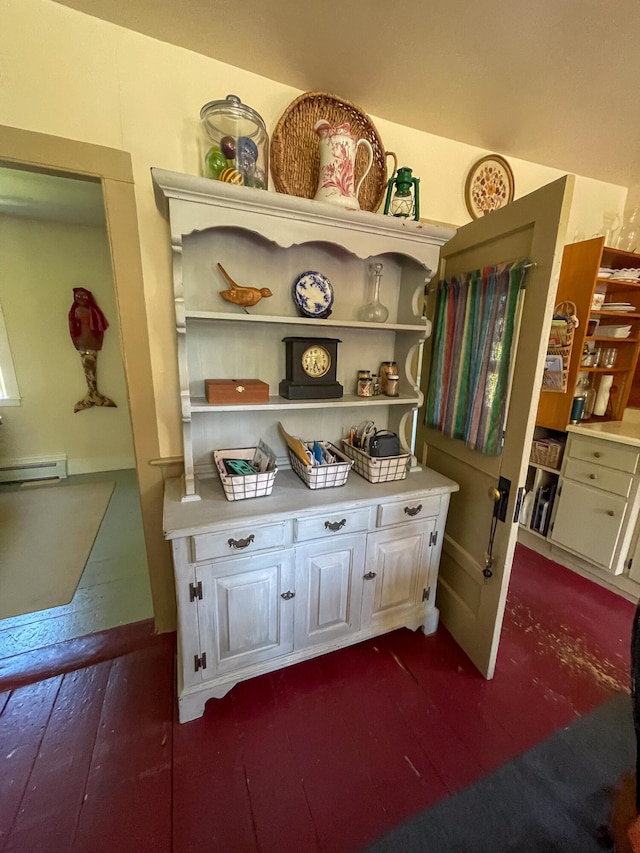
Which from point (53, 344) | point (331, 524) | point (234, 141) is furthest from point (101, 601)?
point (53, 344)

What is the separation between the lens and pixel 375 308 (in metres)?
1.52

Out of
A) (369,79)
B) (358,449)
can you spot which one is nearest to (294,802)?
(358,449)

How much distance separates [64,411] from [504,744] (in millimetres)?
4164

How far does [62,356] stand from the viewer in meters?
3.42

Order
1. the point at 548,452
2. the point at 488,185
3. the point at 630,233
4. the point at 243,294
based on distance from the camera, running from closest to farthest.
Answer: the point at 243,294 → the point at 488,185 → the point at 630,233 → the point at 548,452

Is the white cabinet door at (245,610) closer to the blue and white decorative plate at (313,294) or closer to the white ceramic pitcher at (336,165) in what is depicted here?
the blue and white decorative plate at (313,294)

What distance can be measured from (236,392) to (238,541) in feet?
1.77

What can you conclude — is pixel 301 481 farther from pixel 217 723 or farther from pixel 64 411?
pixel 64 411

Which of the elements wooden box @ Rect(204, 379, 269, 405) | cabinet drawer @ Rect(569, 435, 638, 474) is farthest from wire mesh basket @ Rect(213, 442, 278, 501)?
cabinet drawer @ Rect(569, 435, 638, 474)

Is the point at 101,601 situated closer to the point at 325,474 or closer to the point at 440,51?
the point at 325,474

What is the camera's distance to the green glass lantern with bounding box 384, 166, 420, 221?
1.36 m

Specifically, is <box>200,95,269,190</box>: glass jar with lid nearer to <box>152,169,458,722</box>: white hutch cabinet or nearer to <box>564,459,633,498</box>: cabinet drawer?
<box>152,169,458,722</box>: white hutch cabinet

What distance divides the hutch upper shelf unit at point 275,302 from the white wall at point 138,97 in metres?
0.12

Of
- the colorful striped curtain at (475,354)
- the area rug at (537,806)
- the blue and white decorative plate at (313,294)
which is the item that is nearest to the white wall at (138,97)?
the blue and white decorative plate at (313,294)
